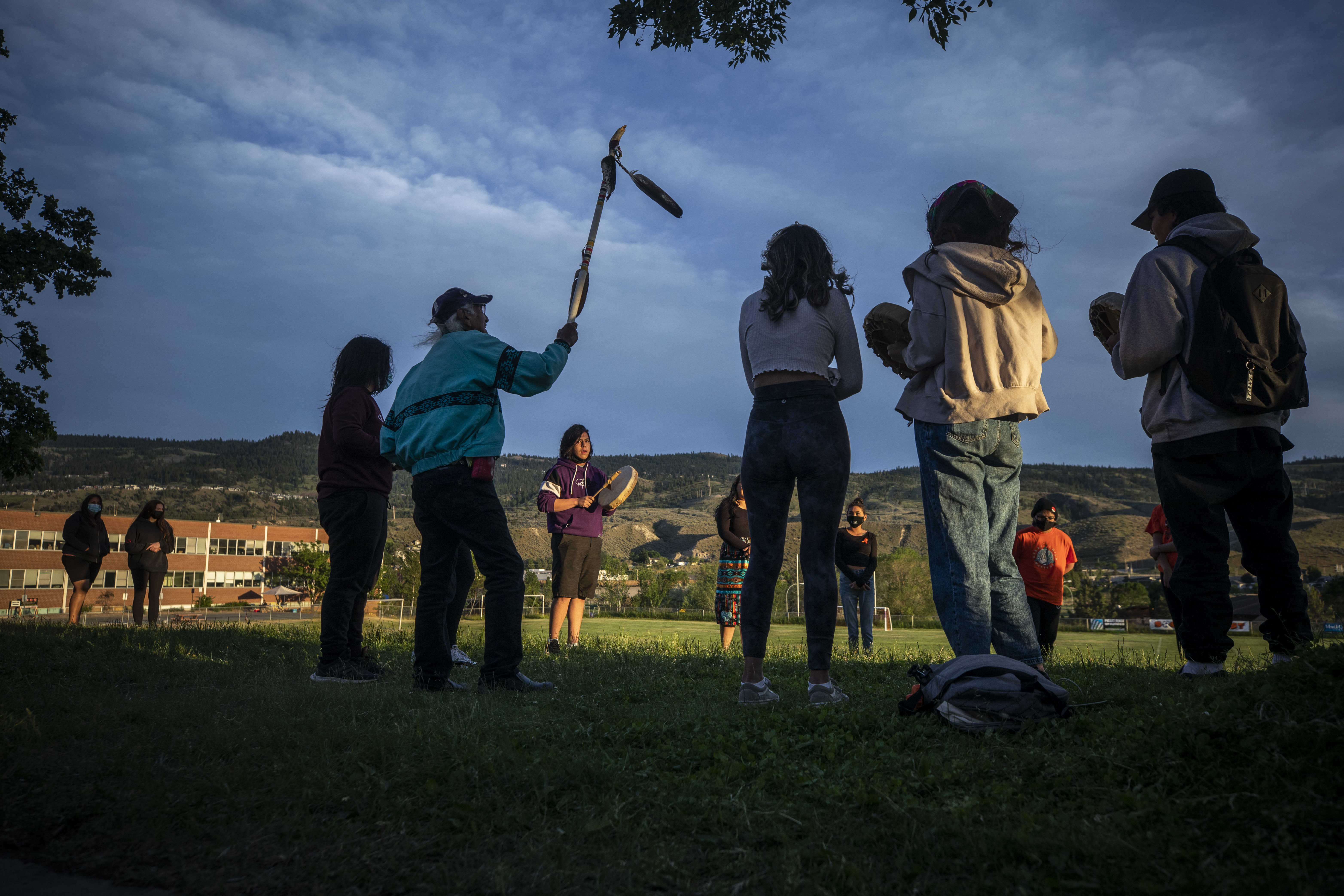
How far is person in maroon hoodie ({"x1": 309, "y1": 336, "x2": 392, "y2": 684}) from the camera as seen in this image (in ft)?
16.0

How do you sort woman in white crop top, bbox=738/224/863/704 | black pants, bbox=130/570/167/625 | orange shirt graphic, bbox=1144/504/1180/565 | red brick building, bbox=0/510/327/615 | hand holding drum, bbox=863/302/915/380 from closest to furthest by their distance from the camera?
woman in white crop top, bbox=738/224/863/704 → hand holding drum, bbox=863/302/915/380 → orange shirt graphic, bbox=1144/504/1180/565 → black pants, bbox=130/570/167/625 → red brick building, bbox=0/510/327/615

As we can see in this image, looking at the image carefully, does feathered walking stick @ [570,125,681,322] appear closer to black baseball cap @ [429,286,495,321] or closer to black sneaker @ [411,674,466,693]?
black baseball cap @ [429,286,495,321]

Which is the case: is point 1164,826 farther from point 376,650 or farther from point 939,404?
point 376,650

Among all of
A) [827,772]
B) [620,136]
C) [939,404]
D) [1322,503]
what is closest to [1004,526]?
[939,404]

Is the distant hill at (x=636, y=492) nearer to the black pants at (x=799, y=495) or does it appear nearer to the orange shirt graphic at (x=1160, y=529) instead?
the orange shirt graphic at (x=1160, y=529)

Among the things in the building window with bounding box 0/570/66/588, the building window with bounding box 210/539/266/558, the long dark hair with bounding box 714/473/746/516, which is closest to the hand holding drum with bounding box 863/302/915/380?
the long dark hair with bounding box 714/473/746/516

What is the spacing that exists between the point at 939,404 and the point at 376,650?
5104 millimetres

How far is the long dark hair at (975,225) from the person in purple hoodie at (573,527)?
458cm

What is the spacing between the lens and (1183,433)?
11.1 feet

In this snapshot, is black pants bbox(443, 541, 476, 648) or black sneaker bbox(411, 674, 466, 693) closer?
black sneaker bbox(411, 674, 466, 693)

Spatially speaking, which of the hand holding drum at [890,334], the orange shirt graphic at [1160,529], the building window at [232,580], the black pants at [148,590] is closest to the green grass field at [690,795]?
the hand holding drum at [890,334]

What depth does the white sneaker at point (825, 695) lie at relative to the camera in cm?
345

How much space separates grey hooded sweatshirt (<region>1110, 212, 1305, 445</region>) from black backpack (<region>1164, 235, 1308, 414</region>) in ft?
0.19

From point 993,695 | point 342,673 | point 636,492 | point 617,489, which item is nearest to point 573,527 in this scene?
point 617,489
